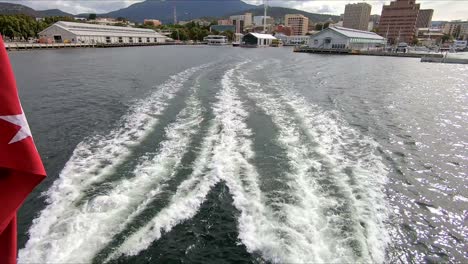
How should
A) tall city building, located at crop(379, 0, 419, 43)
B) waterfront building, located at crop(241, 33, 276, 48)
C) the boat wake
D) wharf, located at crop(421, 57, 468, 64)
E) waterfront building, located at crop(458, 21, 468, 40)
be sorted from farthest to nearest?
1. waterfront building, located at crop(458, 21, 468, 40)
2. tall city building, located at crop(379, 0, 419, 43)
3. waterfront building, located at crop(241, 33, 276, 48)
4. wharf, located at crop(421, 57, 468, 64)
5. the boat wake

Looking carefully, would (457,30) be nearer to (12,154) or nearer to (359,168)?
(359,168)

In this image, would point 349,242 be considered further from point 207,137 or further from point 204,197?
point 207,137

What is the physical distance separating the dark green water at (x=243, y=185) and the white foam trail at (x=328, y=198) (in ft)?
0.09

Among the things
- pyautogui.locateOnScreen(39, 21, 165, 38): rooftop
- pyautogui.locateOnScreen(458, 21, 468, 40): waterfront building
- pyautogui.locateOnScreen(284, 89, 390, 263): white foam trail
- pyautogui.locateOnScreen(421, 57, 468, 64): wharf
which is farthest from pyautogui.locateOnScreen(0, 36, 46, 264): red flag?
pyautogui.locateOnScreen(458, 21, 468, 40): waterfront building

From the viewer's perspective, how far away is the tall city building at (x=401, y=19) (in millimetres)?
141125

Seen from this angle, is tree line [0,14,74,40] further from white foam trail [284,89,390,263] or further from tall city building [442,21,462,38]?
tall city building [442,21,462,38]

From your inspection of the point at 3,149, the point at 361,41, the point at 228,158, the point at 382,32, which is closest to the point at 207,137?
the point at 228,158

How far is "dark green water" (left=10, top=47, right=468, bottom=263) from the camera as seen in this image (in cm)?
525

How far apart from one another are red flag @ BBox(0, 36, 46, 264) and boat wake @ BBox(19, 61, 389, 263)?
13.2 feet

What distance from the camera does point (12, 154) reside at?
1.38 meters

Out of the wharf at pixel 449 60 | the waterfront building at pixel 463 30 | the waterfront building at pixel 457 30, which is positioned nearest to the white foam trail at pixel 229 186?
the wharf at pixel 449 60

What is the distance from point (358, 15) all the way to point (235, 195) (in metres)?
220

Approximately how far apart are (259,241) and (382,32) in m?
178

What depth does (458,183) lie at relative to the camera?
7.88 metres
